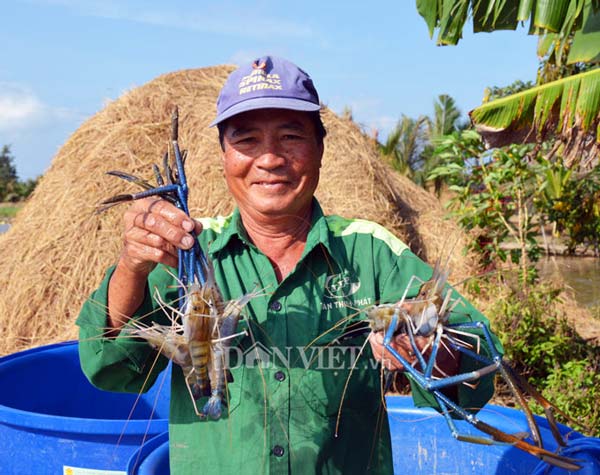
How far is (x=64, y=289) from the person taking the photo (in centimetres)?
636

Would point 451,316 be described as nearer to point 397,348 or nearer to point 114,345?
point 397,348

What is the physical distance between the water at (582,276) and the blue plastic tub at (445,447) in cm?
643

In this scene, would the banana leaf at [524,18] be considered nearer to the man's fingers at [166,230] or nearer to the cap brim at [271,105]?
the cap brim at [271,105]

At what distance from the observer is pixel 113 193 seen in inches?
280

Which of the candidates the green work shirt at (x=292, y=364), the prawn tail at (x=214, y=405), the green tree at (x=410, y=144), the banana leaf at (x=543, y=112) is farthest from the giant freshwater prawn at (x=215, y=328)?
the green tree at (x=410, y=144)

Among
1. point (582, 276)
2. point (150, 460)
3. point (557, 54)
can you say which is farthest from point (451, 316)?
point (582, 276)

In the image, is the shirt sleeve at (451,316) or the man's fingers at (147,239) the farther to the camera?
the shirt sleeve at (451,316)

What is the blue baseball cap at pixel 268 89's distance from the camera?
5.80 ft

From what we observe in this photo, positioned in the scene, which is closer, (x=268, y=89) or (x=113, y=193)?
(x=268, y=89)

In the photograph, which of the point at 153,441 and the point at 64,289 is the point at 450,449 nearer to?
the point at 153,441

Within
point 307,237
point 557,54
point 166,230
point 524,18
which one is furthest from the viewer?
point 557,54

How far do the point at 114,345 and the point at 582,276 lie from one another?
11.3m

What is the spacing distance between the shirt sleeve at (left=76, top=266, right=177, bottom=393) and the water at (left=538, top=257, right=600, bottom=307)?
8.23 m

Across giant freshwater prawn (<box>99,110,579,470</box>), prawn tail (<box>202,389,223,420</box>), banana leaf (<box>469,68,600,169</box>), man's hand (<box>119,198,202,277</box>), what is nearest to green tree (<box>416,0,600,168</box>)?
banana leaf (<box>469,68,600,169</box>)
